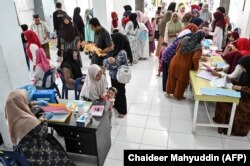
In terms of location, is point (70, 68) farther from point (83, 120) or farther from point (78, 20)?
point (78, 20)

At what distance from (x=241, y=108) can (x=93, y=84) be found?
6.90ft

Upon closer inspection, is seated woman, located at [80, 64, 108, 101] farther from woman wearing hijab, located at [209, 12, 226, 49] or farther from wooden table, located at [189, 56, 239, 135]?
woman wearing hijab, located at [209, 12, 226, 49]

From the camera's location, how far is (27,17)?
28.8 feet

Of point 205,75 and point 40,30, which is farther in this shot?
point 40,30

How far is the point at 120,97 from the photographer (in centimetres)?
359

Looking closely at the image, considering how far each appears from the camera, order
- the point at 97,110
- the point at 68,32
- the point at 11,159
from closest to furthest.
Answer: the point at 11,159, the point at 97,110, the point at 68,32

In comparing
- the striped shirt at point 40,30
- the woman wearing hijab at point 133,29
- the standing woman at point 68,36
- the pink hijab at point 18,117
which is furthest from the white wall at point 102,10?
the pink hijab at point 18,117

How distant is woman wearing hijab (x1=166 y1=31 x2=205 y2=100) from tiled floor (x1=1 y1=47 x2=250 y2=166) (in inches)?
10.7

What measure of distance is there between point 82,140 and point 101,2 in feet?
14.8

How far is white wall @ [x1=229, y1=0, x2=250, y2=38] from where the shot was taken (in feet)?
19.1

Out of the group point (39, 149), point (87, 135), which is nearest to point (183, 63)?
point (87, 135)

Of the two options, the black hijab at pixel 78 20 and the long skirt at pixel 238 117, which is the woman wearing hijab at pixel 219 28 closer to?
the long skirt at pixel 238 117

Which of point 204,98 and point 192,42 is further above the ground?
point 192,42

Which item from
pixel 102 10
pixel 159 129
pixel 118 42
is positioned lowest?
pixel 159 129
